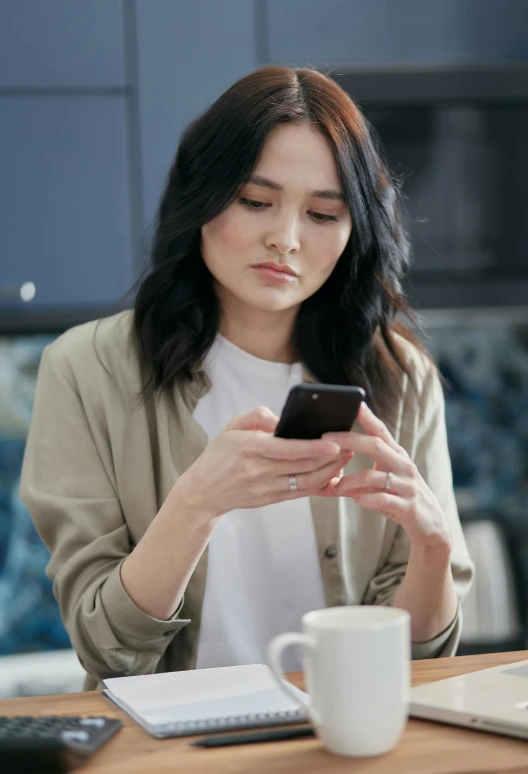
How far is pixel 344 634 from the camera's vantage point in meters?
0.79

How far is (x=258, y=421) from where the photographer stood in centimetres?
110

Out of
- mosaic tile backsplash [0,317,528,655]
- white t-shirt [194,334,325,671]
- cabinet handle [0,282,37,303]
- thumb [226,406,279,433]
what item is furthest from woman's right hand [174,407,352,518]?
mosaic tile backsplash [0,317,528,655]

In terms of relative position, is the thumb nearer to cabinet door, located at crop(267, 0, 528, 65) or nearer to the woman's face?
the woman's face

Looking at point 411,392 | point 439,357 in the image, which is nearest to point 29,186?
point 411,392

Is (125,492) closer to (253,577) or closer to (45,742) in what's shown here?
(253,577)

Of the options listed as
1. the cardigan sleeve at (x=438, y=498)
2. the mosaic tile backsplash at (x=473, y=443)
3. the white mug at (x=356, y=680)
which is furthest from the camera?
the mosaic tile backsplash at (x=473, y=443)

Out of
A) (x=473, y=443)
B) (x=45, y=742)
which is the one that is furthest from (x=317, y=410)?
(x=473, y=443)

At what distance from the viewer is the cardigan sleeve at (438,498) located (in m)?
1.49

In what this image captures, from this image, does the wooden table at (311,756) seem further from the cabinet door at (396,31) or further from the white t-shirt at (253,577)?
the cabinet door at (396,31)

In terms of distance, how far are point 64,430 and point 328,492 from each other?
1.44 feet

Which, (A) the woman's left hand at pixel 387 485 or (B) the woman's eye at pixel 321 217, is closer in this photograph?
(A) the woman's left hand at pixel 387 485

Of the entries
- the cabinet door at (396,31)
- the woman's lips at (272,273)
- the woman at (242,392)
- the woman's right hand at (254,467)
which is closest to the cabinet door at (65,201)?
the cabinet door at (396,31)

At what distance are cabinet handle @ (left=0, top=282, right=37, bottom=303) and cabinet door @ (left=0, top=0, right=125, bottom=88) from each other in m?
0.39

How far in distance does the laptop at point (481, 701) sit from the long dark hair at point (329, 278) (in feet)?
1.96
